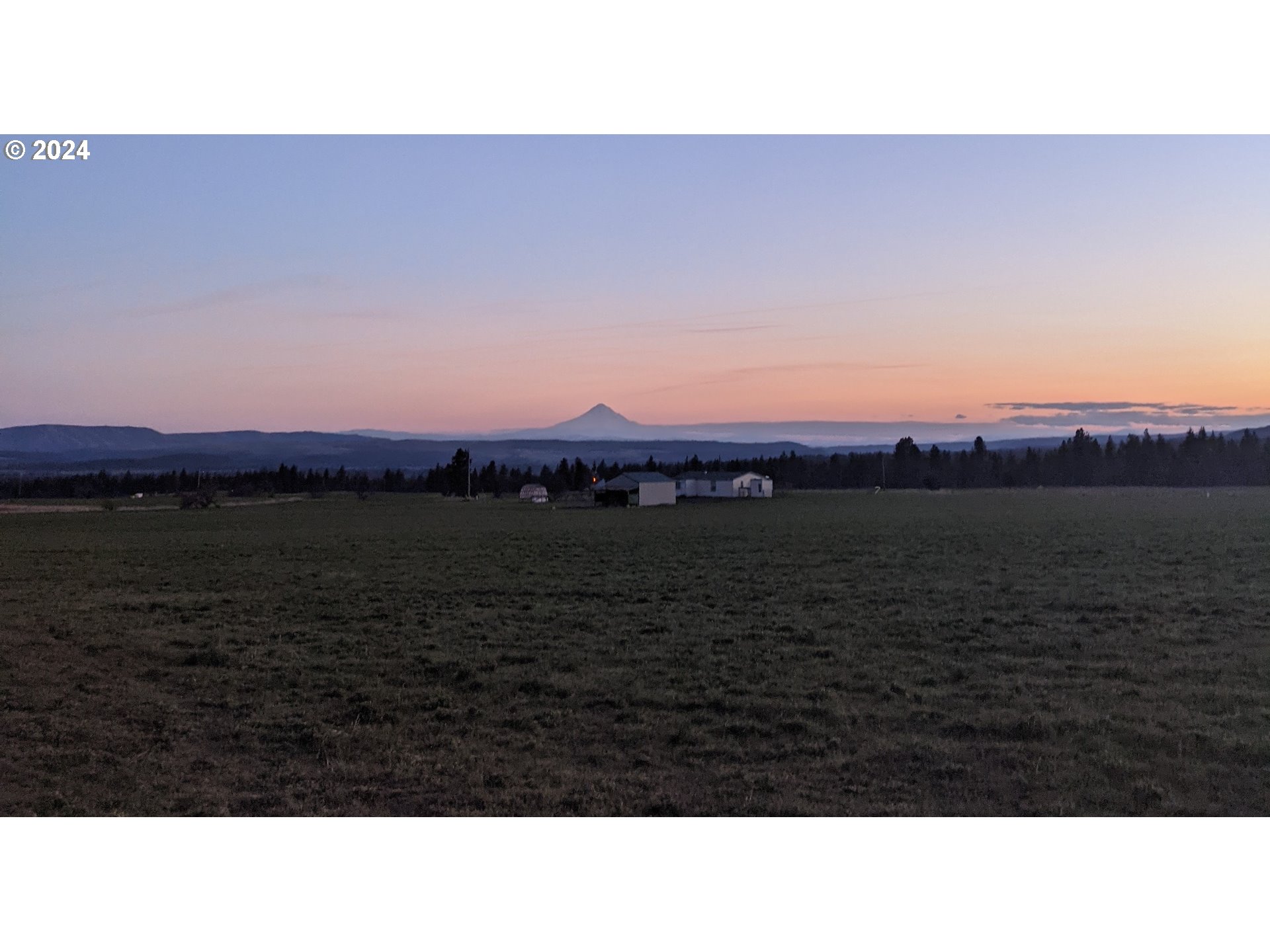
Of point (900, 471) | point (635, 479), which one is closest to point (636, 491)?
point (635, 479)

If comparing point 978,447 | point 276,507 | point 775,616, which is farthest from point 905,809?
point 978,447

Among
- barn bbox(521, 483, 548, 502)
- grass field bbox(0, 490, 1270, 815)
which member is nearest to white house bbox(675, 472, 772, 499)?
barn bbox(521, 483, 548, 502)

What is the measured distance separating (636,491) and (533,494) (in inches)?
710

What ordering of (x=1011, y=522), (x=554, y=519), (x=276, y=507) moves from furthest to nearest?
(x=276, y=507) < (x=554, y=519) < (x=1011, y=522)

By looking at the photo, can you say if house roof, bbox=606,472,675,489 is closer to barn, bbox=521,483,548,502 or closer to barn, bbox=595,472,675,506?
barn, bbox=595,472,675,506

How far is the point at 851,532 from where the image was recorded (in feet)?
106

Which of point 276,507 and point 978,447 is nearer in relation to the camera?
point 276,507

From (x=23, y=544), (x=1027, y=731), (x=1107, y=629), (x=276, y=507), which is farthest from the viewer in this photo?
(x=276, y=507)

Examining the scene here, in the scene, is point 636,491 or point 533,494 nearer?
point 636,491

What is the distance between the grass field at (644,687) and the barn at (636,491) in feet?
134

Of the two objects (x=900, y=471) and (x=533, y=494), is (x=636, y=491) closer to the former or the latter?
(x=533, y=494)

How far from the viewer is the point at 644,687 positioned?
9812mm

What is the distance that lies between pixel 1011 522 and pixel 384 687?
1277 inches

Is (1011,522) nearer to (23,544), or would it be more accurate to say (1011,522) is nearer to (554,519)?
(554,519)
